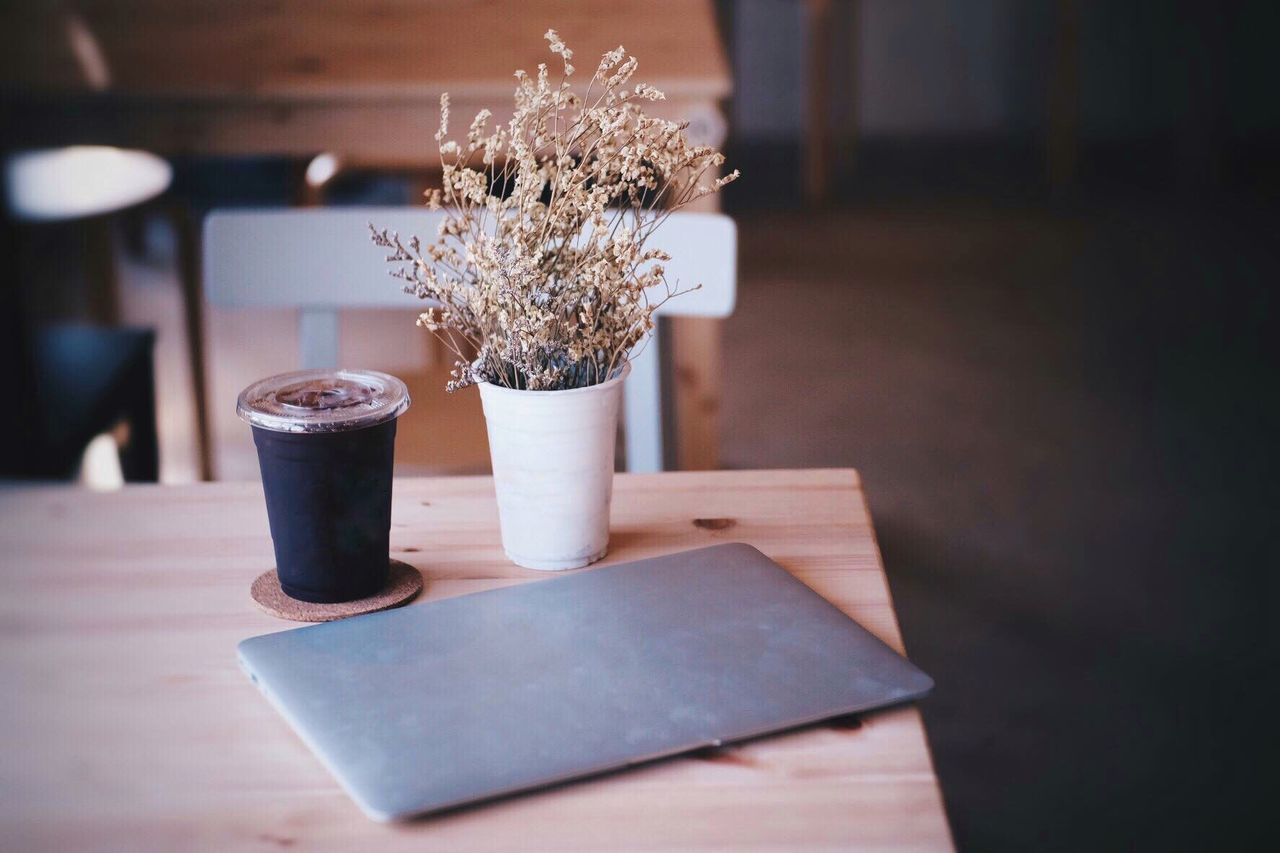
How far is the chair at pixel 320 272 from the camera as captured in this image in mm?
1364

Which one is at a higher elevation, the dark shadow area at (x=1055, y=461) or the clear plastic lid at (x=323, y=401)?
the clear plastic lid at (x=323, y=401)

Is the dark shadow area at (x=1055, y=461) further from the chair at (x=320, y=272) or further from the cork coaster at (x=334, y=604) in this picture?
the cork coaster at (x=334, y=604)

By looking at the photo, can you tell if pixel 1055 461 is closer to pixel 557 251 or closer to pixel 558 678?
pixel 557 251

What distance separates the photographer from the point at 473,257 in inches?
31.3

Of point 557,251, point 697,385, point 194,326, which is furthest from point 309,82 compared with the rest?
point 557,251

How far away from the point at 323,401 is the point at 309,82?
4.90 feet

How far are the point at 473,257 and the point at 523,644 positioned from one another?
9.4 inches

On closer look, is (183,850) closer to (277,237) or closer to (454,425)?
(277,237)

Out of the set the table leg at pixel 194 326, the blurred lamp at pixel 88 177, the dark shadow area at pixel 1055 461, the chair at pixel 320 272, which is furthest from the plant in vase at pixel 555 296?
the blurred lamp at pixel 88 177

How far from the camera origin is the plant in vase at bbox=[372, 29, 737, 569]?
79 centimetres

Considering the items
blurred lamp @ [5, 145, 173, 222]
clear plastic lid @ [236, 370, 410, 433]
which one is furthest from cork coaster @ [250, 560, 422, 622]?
blurred lamp @ [5, 145, 173, 222]

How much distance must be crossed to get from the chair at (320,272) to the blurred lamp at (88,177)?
1.24m

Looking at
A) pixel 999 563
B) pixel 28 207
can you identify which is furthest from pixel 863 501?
pixel 28 207

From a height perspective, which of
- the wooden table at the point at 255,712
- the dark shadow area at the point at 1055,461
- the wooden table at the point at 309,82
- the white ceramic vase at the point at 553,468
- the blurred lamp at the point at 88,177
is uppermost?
the wooden table at the point at 309,82
